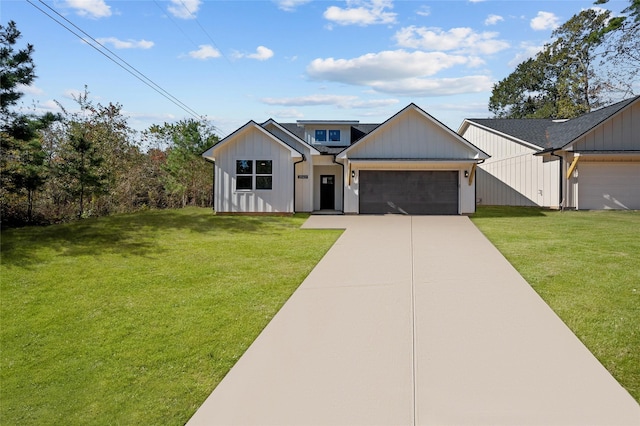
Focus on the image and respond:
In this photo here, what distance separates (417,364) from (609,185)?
19530mm

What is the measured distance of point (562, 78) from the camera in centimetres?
3791

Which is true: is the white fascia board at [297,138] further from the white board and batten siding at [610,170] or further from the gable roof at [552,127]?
the white board and batten siding at [610,170]

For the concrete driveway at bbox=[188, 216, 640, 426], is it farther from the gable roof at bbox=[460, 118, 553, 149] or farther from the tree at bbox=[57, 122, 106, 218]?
the gable roof at bbox=[460, 118, 553, 149]

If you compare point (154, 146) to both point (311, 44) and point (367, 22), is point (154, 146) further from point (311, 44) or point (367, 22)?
point (367, 22)

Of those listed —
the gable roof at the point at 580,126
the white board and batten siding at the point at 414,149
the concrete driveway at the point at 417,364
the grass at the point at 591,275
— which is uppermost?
the gable roof at the point at 580,126

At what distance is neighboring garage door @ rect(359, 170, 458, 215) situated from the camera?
Result: 18.5 metres

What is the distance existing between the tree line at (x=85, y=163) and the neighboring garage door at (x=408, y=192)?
9794 mm

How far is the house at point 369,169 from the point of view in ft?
58.3

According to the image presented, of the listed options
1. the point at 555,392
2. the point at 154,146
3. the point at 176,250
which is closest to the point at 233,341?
the point at 555,392

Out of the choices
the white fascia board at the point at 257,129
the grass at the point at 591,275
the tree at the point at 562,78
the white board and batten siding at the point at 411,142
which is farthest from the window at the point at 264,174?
the tree at the point at 562,78

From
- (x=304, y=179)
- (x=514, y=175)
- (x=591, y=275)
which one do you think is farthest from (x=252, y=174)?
(x=514, y=175)

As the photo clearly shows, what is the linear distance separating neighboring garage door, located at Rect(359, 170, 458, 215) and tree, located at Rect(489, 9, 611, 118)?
1833cm

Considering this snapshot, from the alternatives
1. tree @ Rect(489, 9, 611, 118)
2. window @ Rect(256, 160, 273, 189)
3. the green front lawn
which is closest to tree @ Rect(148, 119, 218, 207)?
window @ Rect(256, 160, 273, 189)

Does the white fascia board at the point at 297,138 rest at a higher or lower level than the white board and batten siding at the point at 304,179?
higher
